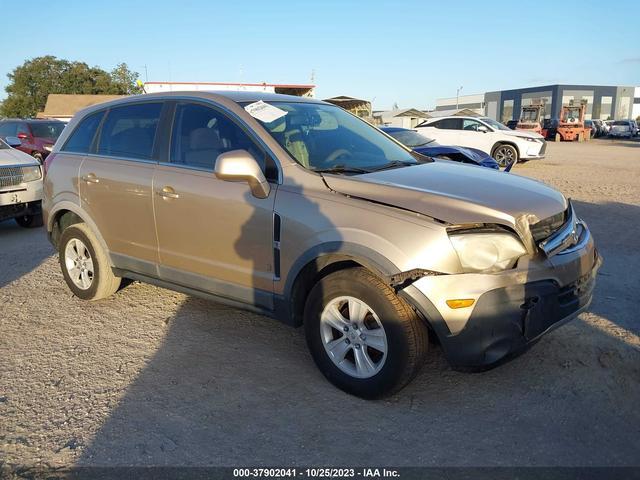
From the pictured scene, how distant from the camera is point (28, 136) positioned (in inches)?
641

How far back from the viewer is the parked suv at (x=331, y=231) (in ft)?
9.76

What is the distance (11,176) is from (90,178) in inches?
177

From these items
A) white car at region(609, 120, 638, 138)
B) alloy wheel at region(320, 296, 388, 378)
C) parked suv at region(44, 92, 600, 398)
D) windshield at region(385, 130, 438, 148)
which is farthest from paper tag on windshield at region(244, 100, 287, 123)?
white car at region(609, 120, 638, 138)

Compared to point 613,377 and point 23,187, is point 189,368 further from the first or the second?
point 23,187

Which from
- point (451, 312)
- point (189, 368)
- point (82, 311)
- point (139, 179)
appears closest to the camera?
point (451, 312)

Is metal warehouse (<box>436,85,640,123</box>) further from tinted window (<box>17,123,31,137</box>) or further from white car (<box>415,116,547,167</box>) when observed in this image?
tinted window (<box>17,123,31,137</box>)

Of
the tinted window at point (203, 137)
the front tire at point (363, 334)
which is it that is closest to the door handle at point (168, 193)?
A: the tinted window at point (203, 137)

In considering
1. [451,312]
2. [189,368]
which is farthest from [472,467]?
[189,368]

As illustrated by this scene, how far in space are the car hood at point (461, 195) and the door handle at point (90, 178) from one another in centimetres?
232

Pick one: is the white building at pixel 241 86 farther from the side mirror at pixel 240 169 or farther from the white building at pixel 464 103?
the white building at pixel 464 103

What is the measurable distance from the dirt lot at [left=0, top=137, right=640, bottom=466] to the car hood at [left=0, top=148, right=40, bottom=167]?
173 inches

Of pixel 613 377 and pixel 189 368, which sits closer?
pixel 613 377

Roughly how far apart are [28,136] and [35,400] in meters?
15.2

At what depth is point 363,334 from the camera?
326 centimetres
